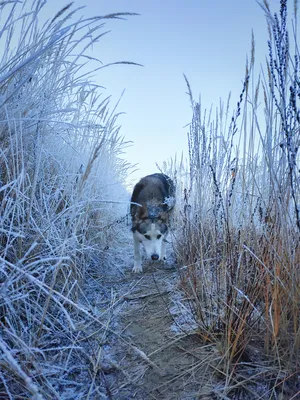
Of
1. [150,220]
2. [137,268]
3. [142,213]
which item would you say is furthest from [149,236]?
[137,268]

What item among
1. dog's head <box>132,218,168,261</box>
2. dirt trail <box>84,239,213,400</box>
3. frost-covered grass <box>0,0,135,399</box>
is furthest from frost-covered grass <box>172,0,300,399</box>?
dog's head <box>132,218,168,261</box>

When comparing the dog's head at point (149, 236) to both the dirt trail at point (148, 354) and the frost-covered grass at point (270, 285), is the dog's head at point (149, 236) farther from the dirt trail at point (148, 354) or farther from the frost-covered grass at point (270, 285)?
the frost-covered grass at point (270, 285)

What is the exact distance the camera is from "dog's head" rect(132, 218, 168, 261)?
3.69 m

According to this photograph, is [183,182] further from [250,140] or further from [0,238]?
[0,238]

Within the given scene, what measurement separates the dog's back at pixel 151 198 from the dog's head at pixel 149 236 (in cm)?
13

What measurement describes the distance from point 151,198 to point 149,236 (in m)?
0.65

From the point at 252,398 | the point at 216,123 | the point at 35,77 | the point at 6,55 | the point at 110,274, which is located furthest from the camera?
the point at 110,274

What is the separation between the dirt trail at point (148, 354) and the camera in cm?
119

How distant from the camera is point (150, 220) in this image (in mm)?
3881

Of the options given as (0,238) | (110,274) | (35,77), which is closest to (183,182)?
(110,274)

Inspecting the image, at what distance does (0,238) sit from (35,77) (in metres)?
1.08

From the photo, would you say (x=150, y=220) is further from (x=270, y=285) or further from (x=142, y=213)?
(x=270, y=285)

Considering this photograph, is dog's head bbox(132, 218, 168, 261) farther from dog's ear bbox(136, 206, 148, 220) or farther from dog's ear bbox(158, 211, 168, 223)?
dog's ear bbox(158, 211, 168, 223)

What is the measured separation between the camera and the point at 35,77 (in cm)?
191
